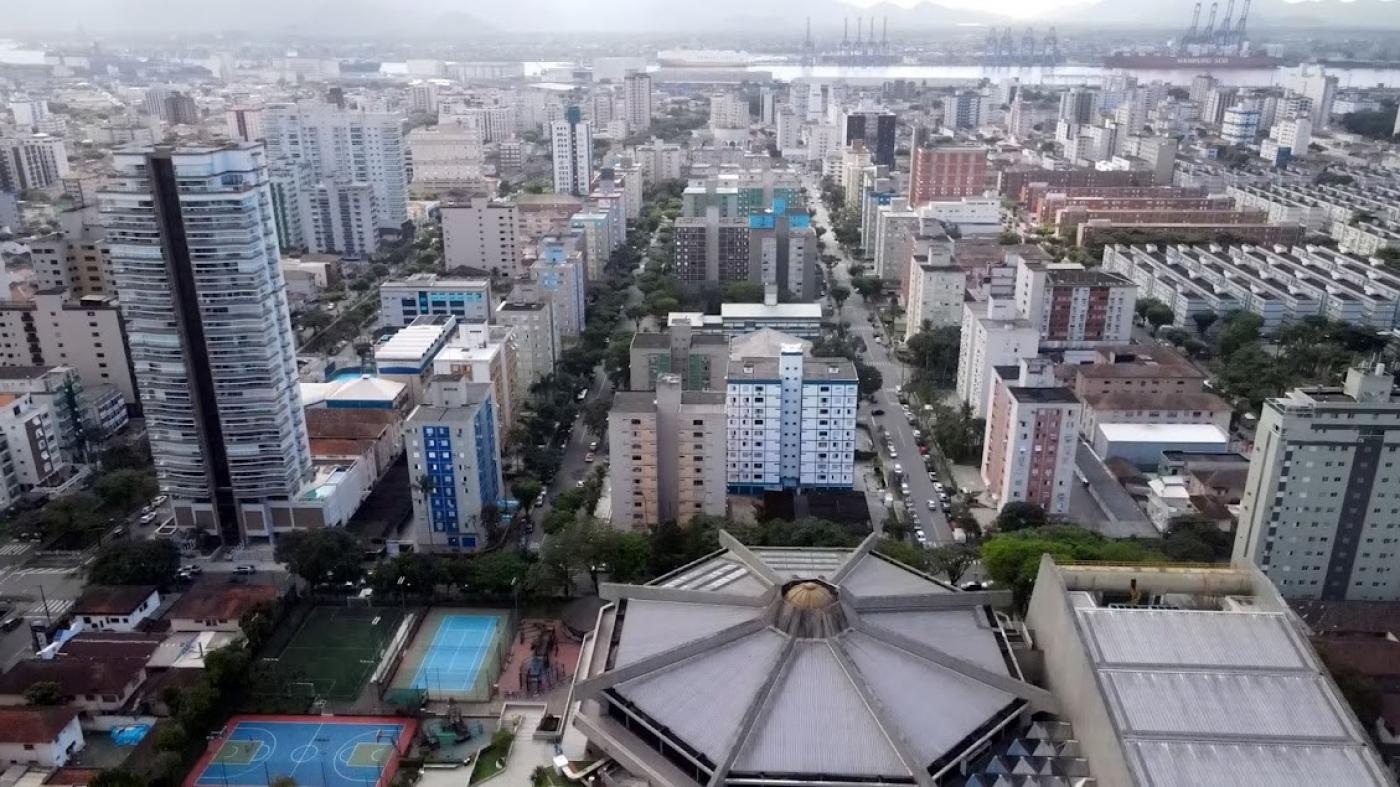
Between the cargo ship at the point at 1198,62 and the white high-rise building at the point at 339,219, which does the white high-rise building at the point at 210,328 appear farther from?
the cargo ship at the point at 1198,62

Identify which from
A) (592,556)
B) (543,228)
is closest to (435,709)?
(592,556)

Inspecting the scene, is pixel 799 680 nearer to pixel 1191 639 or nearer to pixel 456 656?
pixel 1191 639

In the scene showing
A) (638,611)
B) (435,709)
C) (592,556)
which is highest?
(638,611)

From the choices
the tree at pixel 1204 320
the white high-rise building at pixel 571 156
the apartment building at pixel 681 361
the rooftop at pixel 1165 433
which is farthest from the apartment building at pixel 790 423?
the white high-rise building at pixel 571 156

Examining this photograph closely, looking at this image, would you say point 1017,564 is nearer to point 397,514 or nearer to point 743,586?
point 743,586

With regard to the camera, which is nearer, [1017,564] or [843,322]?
[1017,564]

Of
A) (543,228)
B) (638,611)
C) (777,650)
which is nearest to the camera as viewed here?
(777,650)
